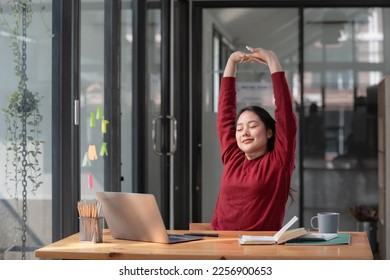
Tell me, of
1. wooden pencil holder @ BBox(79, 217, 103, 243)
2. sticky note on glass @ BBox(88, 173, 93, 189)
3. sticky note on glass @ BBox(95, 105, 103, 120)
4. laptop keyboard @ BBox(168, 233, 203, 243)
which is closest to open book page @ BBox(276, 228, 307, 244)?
laptop keyboard @ BBox(168, 233, 203, 243)

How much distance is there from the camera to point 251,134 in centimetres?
418

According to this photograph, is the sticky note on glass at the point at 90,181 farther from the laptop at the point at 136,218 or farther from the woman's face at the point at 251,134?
the laptop at the point at 136,218

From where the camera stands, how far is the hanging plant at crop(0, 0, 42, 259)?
3680mm

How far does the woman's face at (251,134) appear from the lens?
4.18 m

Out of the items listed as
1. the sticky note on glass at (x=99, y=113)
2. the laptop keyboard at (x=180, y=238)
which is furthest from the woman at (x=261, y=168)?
the sticky note on glass at (x=99, y=113)

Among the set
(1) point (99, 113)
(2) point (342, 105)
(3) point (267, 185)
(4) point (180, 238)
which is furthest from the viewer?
(2) point (342, 105)

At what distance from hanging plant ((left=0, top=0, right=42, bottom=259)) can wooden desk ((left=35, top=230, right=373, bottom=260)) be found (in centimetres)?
36

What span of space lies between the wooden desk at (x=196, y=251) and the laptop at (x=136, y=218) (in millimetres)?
46

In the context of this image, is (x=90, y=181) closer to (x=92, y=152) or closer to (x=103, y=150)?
(x=92, y=152)

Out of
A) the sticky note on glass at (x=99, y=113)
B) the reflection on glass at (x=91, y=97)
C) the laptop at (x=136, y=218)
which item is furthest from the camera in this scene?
the sticky note on glass at (x=99, y=113)

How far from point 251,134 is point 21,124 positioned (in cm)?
105

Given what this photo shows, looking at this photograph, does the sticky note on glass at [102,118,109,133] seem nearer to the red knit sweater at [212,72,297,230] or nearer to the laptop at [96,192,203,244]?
the red knit sweater at [212,72,297,230]

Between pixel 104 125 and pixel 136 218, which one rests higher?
pixel 104 125

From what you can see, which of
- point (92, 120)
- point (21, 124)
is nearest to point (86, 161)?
point (92, 120)
